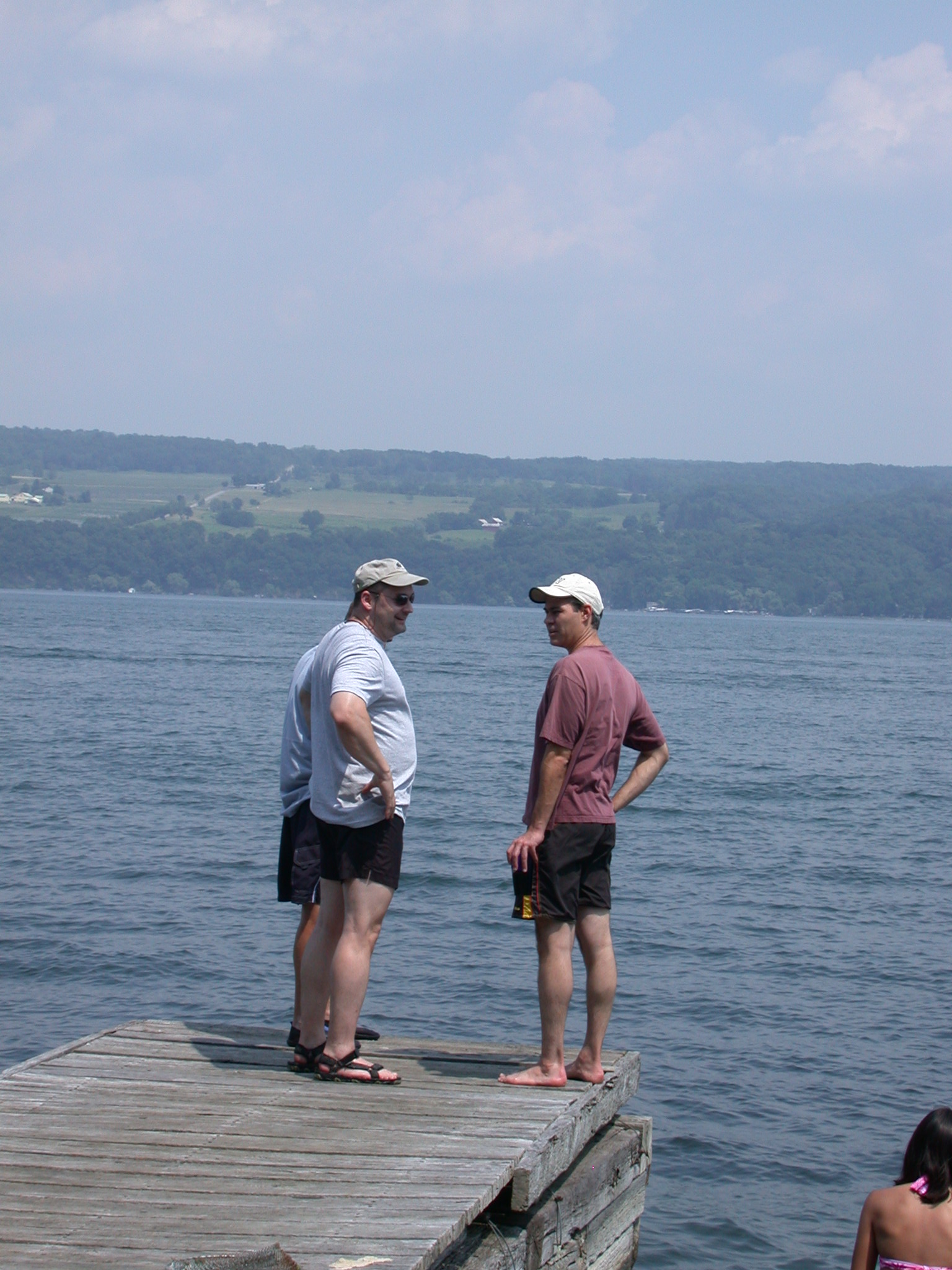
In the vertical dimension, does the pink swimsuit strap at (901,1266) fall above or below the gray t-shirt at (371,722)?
below

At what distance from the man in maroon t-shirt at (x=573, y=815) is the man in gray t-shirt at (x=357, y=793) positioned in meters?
0.54

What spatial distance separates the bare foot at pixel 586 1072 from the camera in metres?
5.82

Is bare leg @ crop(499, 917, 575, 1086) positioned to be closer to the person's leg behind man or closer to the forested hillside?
the person's leg behind man

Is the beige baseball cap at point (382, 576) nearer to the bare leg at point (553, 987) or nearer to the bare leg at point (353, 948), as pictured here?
the bare leg at point (353, 948)

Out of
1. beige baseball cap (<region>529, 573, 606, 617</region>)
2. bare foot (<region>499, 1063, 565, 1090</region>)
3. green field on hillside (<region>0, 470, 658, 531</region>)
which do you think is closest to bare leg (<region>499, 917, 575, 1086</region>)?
bare foot (<region>499, 1063, 565, 1090</region>)

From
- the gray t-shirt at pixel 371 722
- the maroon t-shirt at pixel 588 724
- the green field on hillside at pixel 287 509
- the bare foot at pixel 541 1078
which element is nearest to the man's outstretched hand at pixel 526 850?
the maroon t-shirt at pixel 588 724

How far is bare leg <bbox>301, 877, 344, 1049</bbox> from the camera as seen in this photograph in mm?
5656

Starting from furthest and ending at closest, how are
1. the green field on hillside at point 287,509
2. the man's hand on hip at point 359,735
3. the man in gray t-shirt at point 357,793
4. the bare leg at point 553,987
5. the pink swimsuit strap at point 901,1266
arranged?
the green field on hillside at point 287,509, the bare leg at point 553,987, the man in gray t-shirt at point 357,793, the man's hand on hip at point 359,735, the pink swimsuit strap at point 901,1266

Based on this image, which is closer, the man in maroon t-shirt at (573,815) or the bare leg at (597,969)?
the man in maroon t-shirt at (573,815)

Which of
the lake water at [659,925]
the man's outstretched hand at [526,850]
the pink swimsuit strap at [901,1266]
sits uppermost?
the man's outstretched hand at [526,850]

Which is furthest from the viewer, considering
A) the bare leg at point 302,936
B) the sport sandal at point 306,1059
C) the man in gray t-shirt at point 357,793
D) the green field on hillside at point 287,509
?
the green field on hillside at point 287,509

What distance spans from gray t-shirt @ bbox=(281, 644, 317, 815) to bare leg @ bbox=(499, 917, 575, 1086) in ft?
3.91

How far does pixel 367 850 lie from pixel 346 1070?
3.08ft

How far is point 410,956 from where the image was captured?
13.1 meters
